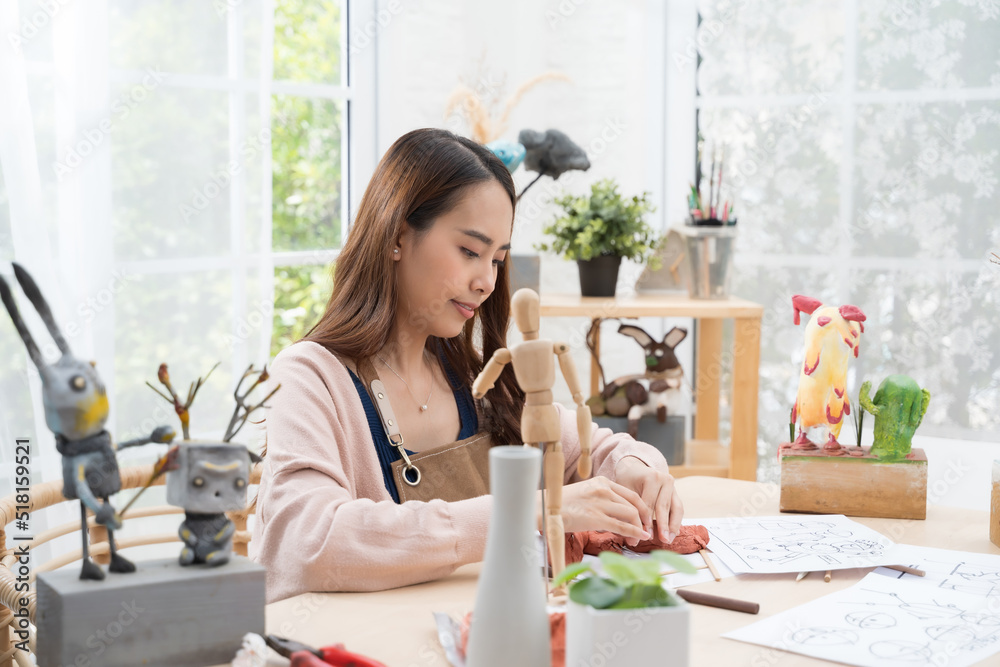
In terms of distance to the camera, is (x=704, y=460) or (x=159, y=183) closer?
(x=159, y=183)

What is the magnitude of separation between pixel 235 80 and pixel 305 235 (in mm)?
560

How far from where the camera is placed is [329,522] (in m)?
1.00

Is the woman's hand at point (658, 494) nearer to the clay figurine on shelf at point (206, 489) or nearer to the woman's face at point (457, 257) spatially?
the woman's face at point (457, 257)

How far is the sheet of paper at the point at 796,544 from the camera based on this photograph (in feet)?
3.56

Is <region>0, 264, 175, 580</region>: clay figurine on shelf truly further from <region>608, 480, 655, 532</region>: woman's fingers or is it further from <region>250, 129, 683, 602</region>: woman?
<region>608, 480, 655, 532</region>: woman's fingers

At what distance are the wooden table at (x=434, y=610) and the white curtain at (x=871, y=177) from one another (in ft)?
4.29

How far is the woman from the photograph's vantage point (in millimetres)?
1010

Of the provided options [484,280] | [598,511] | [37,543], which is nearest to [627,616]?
[598,511]

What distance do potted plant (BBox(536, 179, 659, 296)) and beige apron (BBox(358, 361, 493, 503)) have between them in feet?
3.29

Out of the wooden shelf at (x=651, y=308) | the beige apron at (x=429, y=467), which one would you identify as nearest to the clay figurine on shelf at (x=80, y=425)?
the beige apron at (x=429, y=467)

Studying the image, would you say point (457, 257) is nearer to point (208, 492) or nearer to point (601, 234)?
point (208, 492)

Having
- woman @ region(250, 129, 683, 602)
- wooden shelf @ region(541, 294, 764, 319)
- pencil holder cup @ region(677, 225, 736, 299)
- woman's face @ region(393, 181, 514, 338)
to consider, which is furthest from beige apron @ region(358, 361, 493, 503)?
pencil holder cup @ region(677, 225, 736, 299)

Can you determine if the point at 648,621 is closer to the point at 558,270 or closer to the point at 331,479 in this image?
the point at 331,479

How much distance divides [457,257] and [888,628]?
740 millimetres
